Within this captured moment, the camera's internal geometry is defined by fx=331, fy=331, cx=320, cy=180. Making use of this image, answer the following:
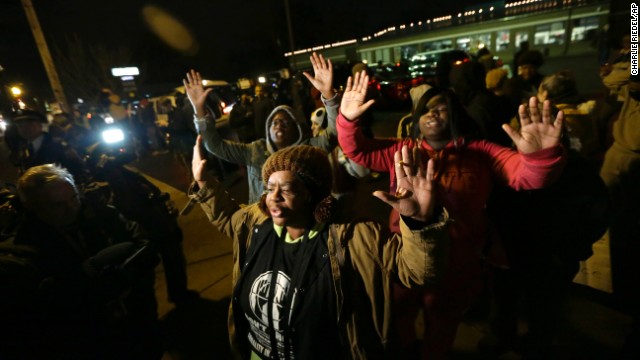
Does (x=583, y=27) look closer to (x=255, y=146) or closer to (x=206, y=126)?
(x=255, y=146)

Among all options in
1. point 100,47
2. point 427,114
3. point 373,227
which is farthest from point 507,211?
point 100,47

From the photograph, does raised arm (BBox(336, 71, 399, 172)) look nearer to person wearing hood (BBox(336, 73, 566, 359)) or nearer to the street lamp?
person wearing hood (BBox(336, 73, 566, 359))

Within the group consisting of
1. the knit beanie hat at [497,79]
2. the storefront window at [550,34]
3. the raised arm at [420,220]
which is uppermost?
the storefront window at [550,34]

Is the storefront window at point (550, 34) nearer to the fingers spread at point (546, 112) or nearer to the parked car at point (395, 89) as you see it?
the parked car at point (395, 89)

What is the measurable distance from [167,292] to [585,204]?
4.23 m

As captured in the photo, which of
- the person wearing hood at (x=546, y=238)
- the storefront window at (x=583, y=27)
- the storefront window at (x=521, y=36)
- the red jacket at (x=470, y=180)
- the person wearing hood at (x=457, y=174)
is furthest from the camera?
the storefront window at (x=521, y=36)

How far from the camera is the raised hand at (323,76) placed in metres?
2.77

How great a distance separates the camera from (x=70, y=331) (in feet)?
6.48

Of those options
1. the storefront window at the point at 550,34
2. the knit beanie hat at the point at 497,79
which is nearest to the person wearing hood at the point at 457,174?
the knit beanie hat at the point at 497,79

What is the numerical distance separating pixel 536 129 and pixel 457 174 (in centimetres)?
49

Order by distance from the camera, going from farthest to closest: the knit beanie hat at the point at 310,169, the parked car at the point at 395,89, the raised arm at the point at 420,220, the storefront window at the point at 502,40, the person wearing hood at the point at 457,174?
the storefront window at the point at 502,40 < the parked car at the point at 395,89 < the person wearing hood at the point at 457,174 < the knit beanie hat at the point at 310,169 < the raised arm at the point at 420,220

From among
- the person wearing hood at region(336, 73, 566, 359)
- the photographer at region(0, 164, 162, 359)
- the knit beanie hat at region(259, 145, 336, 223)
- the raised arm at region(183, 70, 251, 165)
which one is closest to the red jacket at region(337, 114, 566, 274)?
the person wearing hood at region(336, 73, 566, 359)

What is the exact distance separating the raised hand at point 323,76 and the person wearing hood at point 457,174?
1.41ft

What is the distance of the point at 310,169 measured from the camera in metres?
1.75
